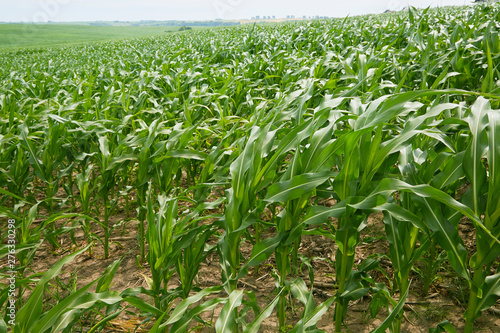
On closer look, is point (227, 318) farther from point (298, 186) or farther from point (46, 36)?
point (46, 36)

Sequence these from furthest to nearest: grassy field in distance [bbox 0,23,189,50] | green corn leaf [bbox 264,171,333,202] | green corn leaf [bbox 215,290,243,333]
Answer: grassy field in distance [bbox 0,23,189,50] < green corn leaf [bbox 264,171,333,202] < green corn leaf [bbox 215,290,243,333]

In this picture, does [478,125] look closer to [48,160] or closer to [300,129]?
[300,129]

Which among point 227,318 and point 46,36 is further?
point 46,36

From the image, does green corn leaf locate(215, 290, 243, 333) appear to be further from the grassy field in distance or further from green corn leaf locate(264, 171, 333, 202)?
the grassy field in distance

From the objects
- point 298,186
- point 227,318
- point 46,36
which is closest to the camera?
point 227,318

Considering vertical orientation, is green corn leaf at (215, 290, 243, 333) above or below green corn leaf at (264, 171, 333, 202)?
below

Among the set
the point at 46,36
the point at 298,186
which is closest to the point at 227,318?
the point at 298,186

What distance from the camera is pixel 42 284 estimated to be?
1.08 m

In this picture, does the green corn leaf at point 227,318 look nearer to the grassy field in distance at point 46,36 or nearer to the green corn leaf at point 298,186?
the green corn leaf at point 298,186

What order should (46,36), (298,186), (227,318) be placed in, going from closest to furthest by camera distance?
(227,318) < (298,186) < (46,36)

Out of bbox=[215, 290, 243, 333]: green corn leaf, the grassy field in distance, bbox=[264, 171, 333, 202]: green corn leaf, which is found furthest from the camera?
the grassy field in distance

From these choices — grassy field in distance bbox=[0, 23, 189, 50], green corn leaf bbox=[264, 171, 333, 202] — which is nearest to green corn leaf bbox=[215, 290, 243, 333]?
green corn leaf bbox=[264, 171, 333, 202]

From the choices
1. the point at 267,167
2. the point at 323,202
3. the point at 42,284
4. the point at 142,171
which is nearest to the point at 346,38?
the point at 323,202

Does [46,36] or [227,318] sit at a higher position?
[46,36]
